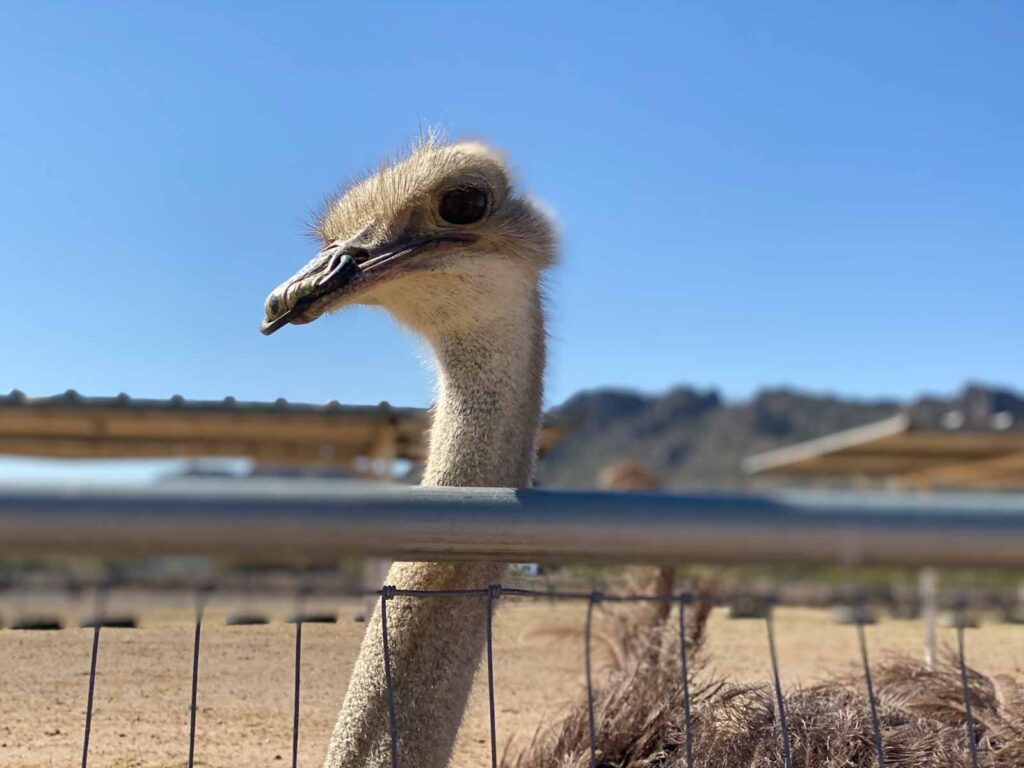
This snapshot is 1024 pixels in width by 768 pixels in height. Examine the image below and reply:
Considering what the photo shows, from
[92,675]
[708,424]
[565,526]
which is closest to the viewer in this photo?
[565,526]

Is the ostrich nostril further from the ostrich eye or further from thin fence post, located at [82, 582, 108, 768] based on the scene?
thin fence post, located at [82, 582, 108, 768]

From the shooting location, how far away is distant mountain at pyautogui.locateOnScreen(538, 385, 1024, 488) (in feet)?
257

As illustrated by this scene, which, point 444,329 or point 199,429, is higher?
point 199,429

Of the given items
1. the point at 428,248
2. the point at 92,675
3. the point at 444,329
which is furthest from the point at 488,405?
the point at 92,675

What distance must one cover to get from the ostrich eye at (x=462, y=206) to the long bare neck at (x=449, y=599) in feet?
0.93

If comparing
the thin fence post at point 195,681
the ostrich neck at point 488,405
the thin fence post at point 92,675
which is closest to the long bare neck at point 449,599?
the ostrich neck at point 488,405

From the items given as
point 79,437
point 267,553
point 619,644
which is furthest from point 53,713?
point 79,437

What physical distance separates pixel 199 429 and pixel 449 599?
21.3ft

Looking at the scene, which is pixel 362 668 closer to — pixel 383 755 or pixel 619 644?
pixel 383 755

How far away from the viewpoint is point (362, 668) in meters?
2.22

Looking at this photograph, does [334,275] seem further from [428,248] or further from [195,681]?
[195,681]

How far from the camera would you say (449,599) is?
7.41 feet

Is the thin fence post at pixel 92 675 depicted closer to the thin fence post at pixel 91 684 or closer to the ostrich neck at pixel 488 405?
the thin fence post at pixel 91 684

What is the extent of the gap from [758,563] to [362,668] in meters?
1.27
